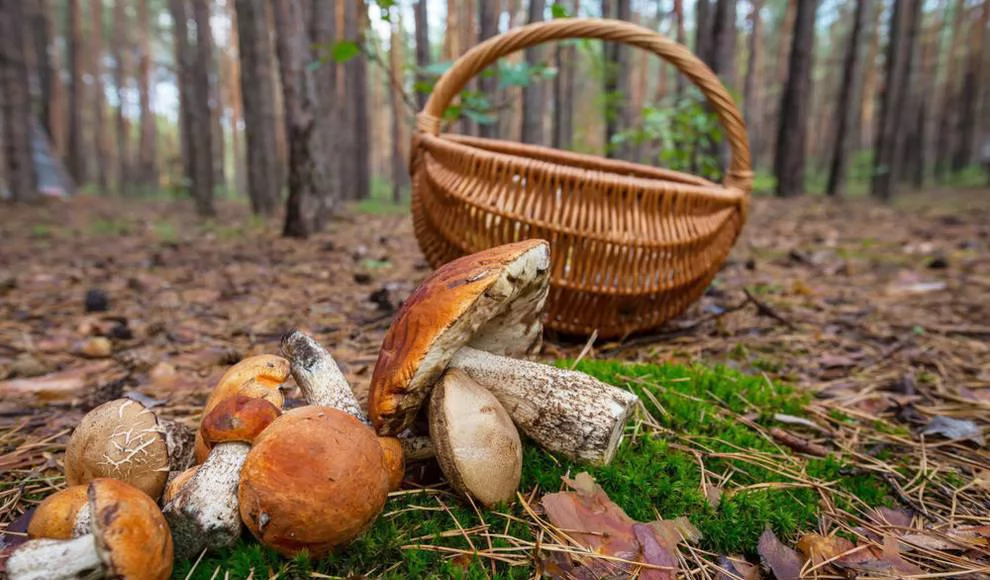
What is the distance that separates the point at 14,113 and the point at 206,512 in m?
10.4

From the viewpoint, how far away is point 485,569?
1141 millimetres

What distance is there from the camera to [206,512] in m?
1.08

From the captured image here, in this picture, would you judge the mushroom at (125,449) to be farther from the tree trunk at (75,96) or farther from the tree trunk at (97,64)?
the tree trunk at (97,64)

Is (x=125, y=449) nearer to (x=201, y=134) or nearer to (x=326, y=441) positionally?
(x=326, y=441)

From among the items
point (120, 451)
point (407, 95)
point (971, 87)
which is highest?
point (971, 87)

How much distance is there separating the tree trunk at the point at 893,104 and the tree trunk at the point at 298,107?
8881mm

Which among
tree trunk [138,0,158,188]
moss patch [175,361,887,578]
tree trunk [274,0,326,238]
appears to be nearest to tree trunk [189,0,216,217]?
tree trunk [274,0,326,238]

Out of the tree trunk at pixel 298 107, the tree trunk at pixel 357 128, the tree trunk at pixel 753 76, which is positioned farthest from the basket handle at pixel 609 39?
the tree trunk at pixel 753 76

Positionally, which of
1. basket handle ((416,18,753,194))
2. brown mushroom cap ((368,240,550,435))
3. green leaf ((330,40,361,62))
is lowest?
brown mushroom cap ((368,240,550,435))

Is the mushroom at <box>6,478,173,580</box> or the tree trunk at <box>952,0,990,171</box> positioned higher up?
the tree trunk at <box>952,0,990,171</box>

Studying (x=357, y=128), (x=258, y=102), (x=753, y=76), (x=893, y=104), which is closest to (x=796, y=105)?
(x=893, y=104)

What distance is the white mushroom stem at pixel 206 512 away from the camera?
3.55 feet

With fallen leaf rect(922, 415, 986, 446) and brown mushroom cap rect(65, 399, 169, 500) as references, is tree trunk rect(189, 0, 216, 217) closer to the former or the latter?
brown mushroom cap rect(65, 399, 169, 500)

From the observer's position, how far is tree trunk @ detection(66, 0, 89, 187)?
1507 centimetres
